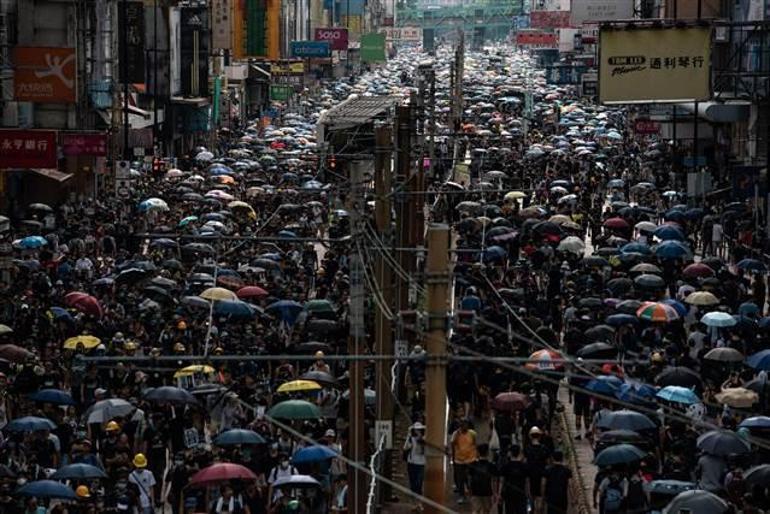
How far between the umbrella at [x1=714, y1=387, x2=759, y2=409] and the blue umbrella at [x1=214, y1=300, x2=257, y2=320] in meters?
9.05

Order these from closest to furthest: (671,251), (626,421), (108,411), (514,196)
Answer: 1. (626,421)
2. (108,411)
3. (671,251)
4. (514,196)

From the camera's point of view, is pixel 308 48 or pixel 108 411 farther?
pixel 308 48

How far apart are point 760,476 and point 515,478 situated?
261 centimetres

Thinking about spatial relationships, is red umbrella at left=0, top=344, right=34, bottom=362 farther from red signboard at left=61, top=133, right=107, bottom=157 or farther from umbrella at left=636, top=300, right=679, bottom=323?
red signboard at left=61, top=133, right=107, bottom=157

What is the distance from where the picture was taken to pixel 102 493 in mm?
19484

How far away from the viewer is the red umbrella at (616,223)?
44.2 meters

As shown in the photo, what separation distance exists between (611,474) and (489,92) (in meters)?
127

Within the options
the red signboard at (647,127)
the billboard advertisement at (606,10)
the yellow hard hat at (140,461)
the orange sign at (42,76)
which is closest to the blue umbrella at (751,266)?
the orange sign at (42,76)

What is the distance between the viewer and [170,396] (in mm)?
22156

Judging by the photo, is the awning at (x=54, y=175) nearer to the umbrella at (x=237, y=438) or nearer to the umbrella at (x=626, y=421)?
the umbrella at (x=237, y=438)

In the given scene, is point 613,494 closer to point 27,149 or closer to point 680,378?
point 680,378

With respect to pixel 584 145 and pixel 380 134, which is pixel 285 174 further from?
pixel 380 134

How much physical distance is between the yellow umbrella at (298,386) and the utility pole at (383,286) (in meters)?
0.73

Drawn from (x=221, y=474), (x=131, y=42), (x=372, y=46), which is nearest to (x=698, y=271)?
(x=221, y=474)
